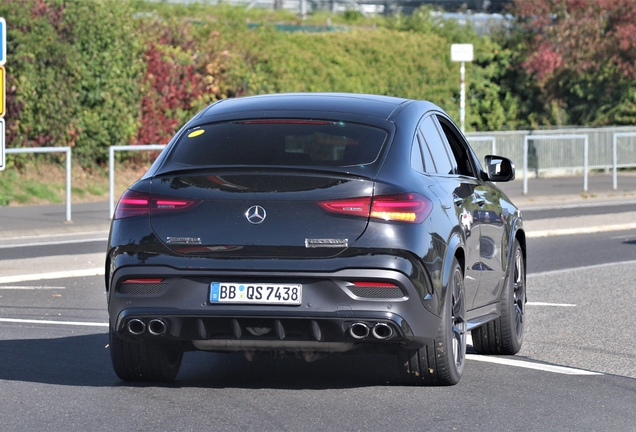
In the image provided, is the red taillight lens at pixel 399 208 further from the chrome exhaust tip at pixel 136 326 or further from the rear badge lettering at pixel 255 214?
the chrome exhaust tip at pixel 136 326

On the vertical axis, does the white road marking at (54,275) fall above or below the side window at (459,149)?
below

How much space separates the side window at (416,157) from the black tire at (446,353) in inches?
21.5

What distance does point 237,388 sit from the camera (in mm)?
7449

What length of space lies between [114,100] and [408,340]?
19889 millimetres

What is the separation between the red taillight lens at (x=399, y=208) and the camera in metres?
6.82

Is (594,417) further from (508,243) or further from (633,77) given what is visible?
(633,77)

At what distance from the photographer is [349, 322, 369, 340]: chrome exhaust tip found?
6770 millimetres

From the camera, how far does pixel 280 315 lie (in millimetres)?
6750

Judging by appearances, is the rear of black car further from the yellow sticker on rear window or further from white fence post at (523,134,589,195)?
white fence post at (523,134,589,195)

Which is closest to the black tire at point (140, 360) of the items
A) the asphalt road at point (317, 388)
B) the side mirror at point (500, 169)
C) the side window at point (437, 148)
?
the asphalt road at point (317, 388)

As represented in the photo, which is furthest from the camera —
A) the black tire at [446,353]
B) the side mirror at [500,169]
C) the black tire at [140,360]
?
the side mirror at [500,169]

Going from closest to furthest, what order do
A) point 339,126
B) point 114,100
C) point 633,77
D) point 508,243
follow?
point 339,126 < point 508,243 < point 114,100 < point 633,77

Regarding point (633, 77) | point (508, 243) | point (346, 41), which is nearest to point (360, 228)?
point (508, 243)

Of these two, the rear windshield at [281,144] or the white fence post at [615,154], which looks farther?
the white fence post at [615,154]
